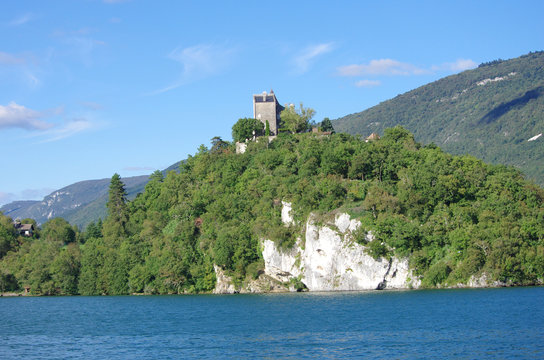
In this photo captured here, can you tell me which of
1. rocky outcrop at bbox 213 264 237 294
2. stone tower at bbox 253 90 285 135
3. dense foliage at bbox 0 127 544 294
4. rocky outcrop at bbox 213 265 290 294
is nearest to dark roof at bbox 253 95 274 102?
stone tower at bbox 253 90 285 135

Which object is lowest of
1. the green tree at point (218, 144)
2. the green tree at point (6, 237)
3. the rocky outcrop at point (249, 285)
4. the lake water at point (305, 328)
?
the rocky outcrop at point (249, 285)

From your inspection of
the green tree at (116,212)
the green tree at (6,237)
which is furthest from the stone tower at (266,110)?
the green tree at (6,237)

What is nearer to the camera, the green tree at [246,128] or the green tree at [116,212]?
the green tree at [116,212]

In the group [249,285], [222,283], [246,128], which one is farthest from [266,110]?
[249,285]

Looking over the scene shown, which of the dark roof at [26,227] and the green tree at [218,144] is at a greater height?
the green tree at [218,144]

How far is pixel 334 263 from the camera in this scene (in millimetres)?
67938

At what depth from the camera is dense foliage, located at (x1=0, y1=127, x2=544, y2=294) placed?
6372 centimetres

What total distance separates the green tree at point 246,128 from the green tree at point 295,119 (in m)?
3.85

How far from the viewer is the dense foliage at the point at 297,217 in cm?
6372

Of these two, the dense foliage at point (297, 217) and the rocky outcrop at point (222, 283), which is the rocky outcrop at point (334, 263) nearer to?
the dense foliage at point (297, 217)

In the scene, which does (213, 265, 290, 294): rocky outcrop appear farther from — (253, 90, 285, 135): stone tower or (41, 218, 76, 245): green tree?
(41, 218, 76, 245): green tree

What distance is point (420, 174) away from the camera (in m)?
70.5

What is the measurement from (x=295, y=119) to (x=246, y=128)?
7662 millimetres

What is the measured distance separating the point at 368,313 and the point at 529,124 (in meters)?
144
